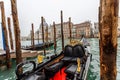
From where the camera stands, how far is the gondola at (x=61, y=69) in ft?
14.8

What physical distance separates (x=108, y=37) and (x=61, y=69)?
→ 14.3ft

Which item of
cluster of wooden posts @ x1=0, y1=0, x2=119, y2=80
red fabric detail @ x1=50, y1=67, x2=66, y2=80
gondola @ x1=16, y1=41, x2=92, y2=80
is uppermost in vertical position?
cluster of wooden posts @ x1=0, y1=0, x2=119, y2=80

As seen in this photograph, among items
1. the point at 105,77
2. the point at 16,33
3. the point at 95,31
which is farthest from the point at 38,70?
the point at 95,31

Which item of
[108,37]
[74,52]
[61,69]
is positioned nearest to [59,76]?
[61,69]

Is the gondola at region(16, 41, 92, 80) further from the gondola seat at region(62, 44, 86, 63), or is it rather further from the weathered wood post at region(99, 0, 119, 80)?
the weathered wood post at region(99, 0, 119, 80)

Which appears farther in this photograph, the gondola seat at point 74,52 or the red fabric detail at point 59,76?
the gondola seat at point 74,52

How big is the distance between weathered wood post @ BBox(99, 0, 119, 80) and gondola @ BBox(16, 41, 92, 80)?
1557mm

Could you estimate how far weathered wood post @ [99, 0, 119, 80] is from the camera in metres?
2.47

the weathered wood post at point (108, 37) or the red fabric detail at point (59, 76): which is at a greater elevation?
the weathered wood post at point (108, 37)

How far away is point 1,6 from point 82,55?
212 inches

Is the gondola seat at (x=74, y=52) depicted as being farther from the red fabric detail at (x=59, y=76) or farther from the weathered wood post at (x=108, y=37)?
the weathered wood post at (x=108, y=37)

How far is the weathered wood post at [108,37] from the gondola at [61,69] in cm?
156

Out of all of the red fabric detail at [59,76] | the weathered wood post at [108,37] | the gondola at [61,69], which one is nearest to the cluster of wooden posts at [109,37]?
the weathered wood post at [108,37]

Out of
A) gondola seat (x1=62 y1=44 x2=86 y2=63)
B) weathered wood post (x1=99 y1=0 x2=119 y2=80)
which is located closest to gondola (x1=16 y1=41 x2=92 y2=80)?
gondola seat (x1=62 y1=44 x2=86 y2=63)
